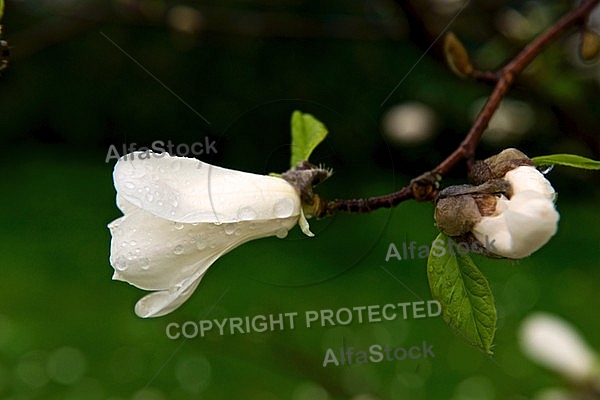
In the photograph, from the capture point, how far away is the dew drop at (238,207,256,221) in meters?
0.48

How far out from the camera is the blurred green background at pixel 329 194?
45.1 inches

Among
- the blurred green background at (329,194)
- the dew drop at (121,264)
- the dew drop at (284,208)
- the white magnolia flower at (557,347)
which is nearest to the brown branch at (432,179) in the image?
the dew drop at (284,208)

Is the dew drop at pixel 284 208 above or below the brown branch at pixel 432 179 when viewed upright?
below

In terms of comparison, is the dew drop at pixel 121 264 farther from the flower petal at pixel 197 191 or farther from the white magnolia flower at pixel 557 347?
the white magnolia flower at pixel 557 347

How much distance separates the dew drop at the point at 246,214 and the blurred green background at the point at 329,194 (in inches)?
18.4

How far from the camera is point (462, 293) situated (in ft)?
1.55

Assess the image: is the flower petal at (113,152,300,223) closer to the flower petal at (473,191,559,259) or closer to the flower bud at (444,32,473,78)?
the flower petal at (473,191,559,259)

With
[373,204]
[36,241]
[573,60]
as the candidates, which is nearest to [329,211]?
[373,204]

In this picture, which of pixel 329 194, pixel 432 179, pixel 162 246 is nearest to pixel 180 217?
pixel 162 246

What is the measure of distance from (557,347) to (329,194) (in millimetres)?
399

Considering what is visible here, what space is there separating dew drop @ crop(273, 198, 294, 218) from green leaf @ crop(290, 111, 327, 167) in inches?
3.0

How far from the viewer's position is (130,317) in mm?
1450

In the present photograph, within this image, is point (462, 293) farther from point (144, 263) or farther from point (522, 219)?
point (144, 263)

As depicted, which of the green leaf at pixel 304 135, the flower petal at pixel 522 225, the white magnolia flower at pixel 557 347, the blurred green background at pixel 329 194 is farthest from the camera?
the blurred green background at pixel 329 194
